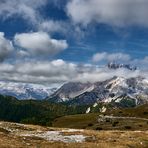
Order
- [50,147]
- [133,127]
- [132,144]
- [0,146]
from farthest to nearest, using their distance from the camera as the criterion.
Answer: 1. [133,127]
2. [132,144]
3. [50,147]
4. [0,146]

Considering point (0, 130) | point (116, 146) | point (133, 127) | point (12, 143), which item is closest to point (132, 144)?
point (116, 146)

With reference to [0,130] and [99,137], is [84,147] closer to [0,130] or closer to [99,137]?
[99,137]

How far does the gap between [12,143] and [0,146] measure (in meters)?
3.98

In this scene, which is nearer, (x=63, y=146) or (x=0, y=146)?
(x=0, y=146)

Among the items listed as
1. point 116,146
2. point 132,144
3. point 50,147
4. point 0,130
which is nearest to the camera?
point 50,147

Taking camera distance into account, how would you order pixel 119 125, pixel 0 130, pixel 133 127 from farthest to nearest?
pixel 119 125 < pixel 133 127 < pixel 0 130

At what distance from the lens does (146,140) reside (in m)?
61.3

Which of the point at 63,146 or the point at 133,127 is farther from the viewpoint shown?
the point at 133,127

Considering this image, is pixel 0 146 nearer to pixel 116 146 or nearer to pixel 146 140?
pixel 116 146

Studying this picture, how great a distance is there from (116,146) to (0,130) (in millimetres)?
23597

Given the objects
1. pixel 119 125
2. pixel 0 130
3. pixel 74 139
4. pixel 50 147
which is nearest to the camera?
pixel 50 147

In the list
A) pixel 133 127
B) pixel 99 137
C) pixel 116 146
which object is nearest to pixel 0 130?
pixel 99 137

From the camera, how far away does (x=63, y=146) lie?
48344mm

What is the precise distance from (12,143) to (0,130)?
57.0ft
